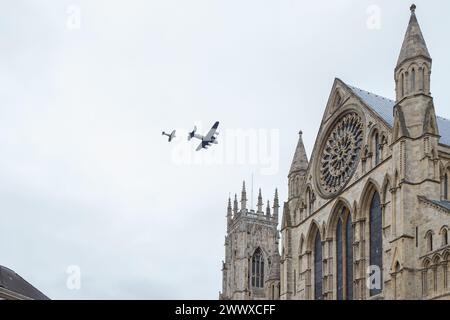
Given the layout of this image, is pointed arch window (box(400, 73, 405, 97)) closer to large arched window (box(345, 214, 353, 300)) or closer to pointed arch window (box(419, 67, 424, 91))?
pointed arch window (box(419, 67, 424, 91))

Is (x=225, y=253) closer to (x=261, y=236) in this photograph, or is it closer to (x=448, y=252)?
(x=261, y=236)

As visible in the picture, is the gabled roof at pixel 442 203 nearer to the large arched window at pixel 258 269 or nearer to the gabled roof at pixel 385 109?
the gabled roof at pixel 385 109

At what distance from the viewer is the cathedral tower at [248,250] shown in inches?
4343

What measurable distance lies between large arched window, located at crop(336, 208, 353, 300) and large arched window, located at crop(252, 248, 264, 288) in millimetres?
57914

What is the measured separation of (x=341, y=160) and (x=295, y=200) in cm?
768

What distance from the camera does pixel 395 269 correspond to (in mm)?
43938

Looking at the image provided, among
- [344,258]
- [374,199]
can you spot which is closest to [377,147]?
[374,199]

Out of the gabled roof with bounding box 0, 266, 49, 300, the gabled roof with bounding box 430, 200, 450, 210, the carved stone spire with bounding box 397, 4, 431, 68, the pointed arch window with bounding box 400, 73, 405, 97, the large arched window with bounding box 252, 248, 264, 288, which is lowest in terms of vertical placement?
the gabled roof with bounding box 0, 266, 49, 300

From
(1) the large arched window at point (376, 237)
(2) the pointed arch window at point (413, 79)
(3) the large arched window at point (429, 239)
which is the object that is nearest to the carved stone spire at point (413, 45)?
(2) the pointed arch window at point (413, 79)

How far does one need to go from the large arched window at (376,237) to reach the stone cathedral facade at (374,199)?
0.07 metres

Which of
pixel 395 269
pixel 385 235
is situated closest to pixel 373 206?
pixel 385 235

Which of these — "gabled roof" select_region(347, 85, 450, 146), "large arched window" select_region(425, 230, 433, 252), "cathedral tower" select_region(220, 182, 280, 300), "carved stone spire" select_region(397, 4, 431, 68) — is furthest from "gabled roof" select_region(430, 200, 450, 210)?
"cathedral tower" select_region(220, 182, 280, 300)

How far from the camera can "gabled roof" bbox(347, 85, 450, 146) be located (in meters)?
52.8
